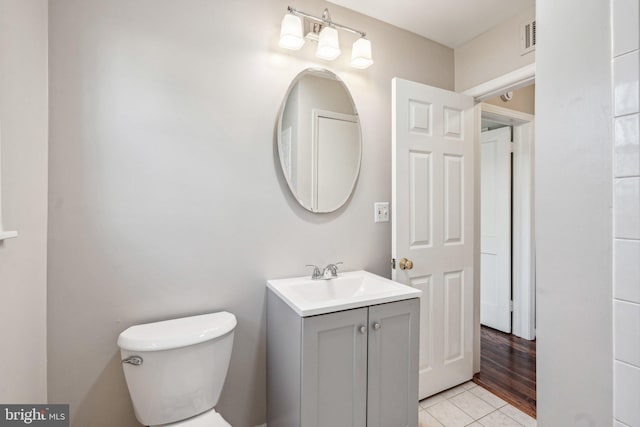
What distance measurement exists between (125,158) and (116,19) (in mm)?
604

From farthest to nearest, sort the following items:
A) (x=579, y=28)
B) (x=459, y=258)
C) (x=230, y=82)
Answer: (x=459, y=258) → (x=230, y=82) → (x=579, y=28)

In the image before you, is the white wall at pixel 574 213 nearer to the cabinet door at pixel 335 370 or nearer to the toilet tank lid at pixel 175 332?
the cabinet door at pixel 335 370

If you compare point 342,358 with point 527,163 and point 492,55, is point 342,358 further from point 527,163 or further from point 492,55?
point 527,163

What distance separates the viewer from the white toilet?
1.15 meters

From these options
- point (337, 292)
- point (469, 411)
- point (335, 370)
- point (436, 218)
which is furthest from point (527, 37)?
point (469, 411)

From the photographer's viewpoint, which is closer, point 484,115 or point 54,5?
point 54,5

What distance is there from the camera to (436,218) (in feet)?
6.37

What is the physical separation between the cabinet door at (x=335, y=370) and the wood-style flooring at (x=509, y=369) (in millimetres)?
1240

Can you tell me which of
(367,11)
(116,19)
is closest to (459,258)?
(367,11)

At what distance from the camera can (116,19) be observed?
131cm

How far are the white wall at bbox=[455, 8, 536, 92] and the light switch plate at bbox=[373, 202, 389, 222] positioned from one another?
1087mm

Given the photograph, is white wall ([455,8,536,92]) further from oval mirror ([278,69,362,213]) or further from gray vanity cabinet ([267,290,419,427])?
gray vanity cabinet ([267,290,419,427])

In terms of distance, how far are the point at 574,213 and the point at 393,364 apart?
3.29 ft

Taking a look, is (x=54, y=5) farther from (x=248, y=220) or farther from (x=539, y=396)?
(x=539, y=396)
